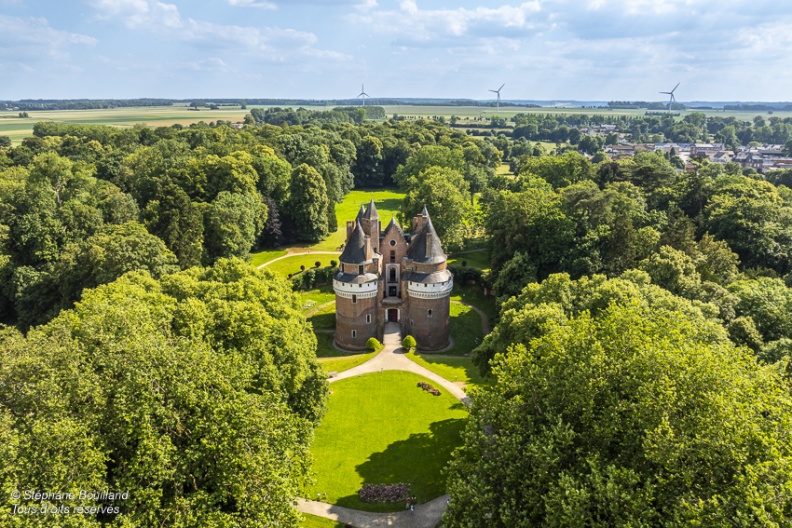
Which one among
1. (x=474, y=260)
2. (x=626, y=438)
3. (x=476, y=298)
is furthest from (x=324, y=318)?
(x=626, y=438)

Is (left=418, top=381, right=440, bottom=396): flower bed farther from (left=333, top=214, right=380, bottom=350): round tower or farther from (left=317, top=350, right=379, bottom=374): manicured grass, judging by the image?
(left=333, top=214, right=380, bottom=350): round tower

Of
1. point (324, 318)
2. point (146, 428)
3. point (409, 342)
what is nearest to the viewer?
point (146, 428)

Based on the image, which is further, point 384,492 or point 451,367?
point 451,367

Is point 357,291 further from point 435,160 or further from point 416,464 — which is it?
point 435,160

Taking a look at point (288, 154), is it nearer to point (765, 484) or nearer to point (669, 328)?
point (669, 328)

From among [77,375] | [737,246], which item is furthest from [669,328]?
[737,246]
